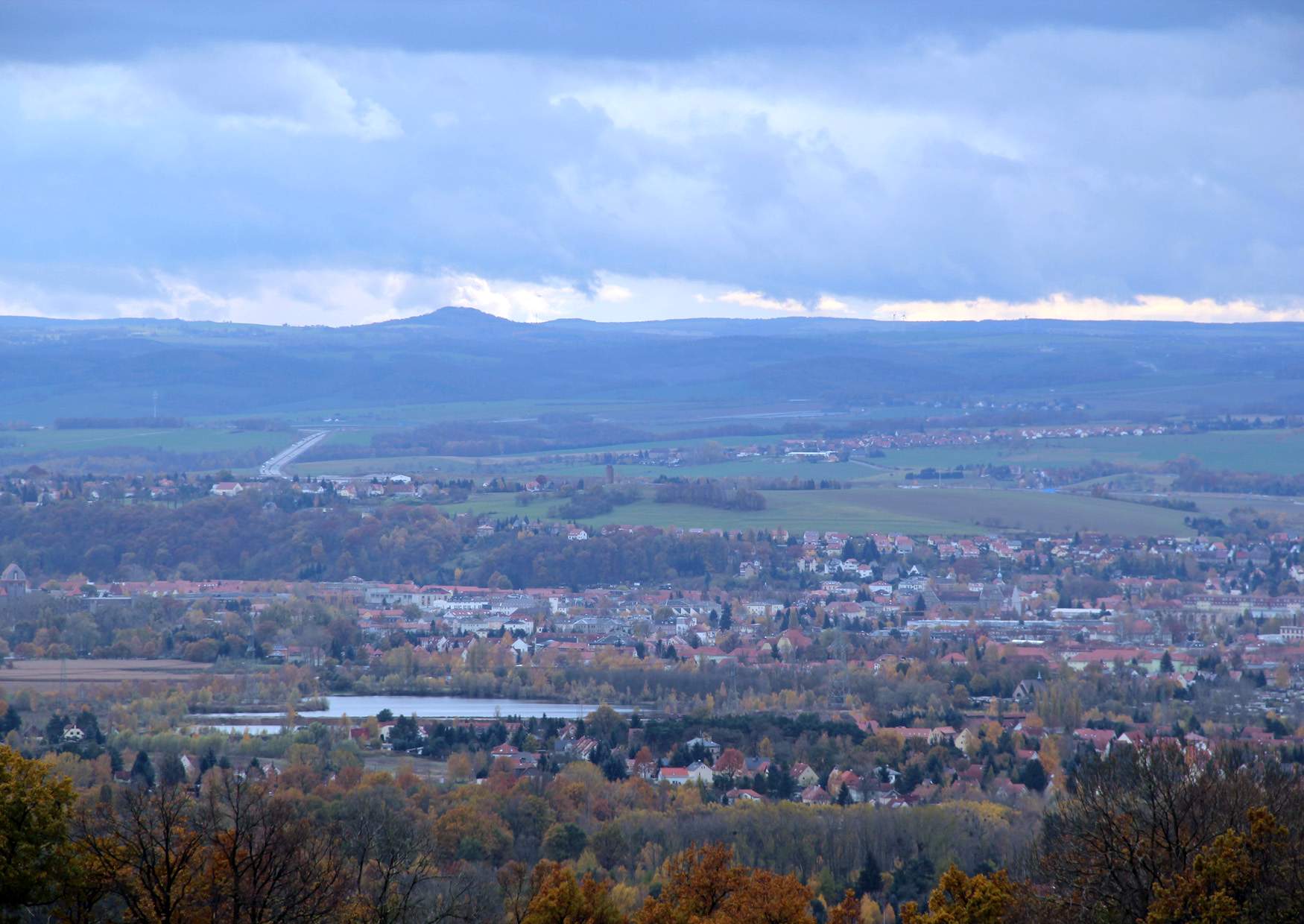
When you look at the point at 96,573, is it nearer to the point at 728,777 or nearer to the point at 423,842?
the point at 728,777

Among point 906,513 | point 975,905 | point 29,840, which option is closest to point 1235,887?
point 975,905

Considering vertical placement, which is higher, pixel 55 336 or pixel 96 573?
pixel 55 336

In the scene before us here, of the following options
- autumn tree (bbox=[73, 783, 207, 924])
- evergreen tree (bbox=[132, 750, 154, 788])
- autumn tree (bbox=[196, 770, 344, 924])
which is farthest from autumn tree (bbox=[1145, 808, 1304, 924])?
evergreen tree (bbox=[132, 750, 154, 788])

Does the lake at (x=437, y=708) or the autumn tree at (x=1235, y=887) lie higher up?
the autumn tree at (x=1235, y=887)

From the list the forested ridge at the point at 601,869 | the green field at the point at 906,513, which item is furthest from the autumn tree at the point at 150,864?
the green field at the point at 906,513

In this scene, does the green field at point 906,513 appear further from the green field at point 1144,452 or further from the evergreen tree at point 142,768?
the evergreen tree at point 142,768

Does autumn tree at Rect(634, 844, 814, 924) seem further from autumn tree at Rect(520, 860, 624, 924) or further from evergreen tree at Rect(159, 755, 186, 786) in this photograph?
evergreen tree at Rect(159, 755, 186, 786)

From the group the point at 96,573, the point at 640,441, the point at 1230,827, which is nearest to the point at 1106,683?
the point at 1230,827
